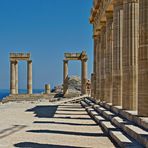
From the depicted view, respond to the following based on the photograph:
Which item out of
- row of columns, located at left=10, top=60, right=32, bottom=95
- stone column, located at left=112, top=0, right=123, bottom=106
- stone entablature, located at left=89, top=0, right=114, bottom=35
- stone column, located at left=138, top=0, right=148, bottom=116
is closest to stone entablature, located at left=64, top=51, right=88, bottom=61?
row of columns, located at left=10, top=60, right=32, bottom=95

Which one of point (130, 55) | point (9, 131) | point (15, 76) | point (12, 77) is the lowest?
point (9, 131)

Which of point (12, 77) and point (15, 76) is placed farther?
point (15, 76)

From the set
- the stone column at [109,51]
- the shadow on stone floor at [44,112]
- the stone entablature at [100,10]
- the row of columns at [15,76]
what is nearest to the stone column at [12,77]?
the row of columns at [15,76]

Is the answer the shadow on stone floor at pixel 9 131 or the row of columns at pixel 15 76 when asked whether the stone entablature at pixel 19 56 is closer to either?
the row of columns at pixel 15 76

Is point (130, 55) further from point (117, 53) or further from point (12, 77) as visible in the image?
point (12, 77)

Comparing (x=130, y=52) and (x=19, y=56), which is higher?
(x=19, y=56)

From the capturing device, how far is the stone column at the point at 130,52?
19.6 metres

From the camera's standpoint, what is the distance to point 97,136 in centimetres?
1631

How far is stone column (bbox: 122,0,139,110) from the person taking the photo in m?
19.6

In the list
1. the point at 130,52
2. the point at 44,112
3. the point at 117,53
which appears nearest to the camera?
the point at 130,52

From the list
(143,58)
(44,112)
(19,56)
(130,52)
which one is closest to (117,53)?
(130,52)

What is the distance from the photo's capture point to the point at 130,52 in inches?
788

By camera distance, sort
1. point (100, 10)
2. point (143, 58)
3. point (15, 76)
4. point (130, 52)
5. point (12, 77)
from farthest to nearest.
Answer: point (15, 76)
point (12, 77)
point (100, 10)
point (130, 52)
point (143, 58)

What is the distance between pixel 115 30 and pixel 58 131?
888 centimetres
